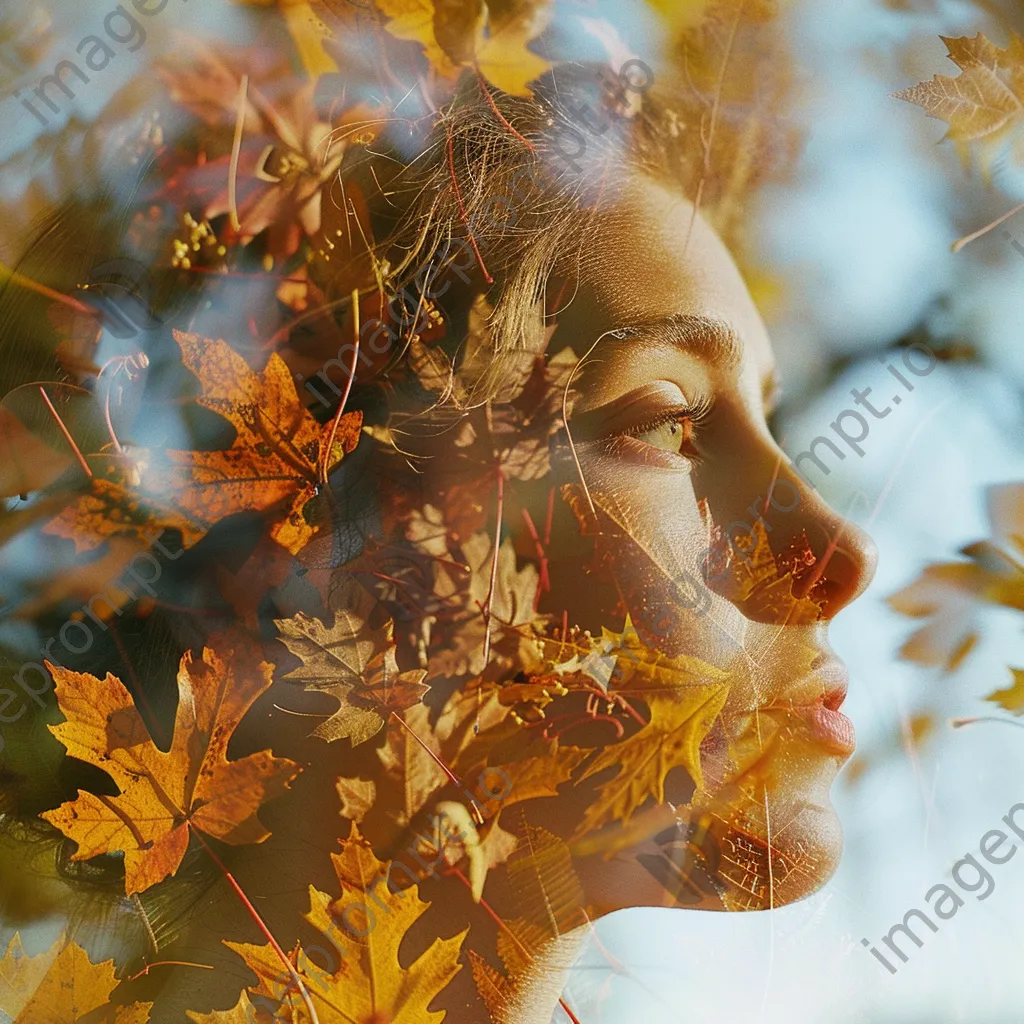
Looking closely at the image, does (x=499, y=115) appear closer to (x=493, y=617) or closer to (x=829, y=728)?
(x=493, y=617)

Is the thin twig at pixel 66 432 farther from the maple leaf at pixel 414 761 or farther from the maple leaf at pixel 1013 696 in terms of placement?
the maple leaf at pixel 1013 696

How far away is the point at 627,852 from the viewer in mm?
657

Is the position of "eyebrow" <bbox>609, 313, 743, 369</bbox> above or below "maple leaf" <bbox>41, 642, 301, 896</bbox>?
above

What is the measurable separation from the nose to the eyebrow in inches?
3.0

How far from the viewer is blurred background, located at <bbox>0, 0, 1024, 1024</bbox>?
67 centimetres

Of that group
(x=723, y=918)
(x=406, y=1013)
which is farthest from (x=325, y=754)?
(x=723, y=918)

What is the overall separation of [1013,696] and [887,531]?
0.57ft

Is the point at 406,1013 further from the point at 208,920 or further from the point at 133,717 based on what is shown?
the point at 133,717

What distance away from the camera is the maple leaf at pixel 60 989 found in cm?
73

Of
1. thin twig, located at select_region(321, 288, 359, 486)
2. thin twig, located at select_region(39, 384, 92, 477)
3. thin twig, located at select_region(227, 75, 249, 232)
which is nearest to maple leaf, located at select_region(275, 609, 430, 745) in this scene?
thin twig, located at select_region(321, 288, 359, 486)

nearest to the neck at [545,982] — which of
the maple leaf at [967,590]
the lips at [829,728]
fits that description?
the lips at [829,728]

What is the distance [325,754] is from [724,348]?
437mm

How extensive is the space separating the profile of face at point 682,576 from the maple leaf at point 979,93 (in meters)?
0.24

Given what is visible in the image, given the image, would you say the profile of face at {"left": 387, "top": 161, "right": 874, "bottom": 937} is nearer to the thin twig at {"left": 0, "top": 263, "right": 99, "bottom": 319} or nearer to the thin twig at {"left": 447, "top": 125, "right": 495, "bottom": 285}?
the thin twig at {"left": 447, "top": 125, "right": 495, "bottom": 285}
